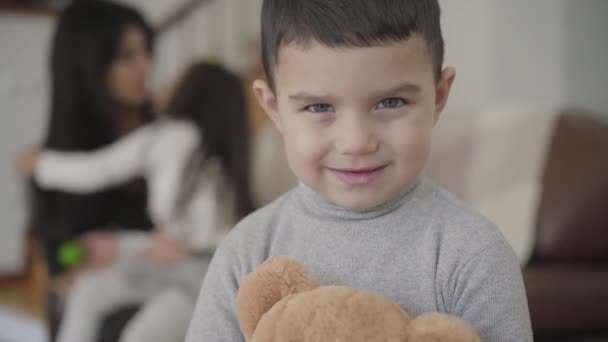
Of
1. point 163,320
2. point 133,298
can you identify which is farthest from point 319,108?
point 133,298

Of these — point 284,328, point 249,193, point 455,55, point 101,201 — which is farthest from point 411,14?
point 455,55

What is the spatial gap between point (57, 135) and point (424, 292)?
1674 mm

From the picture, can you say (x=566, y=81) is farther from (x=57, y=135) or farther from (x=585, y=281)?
(x=57, y=135)

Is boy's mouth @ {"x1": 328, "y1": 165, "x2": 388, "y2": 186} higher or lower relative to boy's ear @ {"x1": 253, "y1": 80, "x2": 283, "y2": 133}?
lower

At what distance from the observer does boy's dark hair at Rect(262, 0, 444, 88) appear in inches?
24.9

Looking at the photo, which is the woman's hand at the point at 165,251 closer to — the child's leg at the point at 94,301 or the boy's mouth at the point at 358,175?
the child's leg at the point at 94,301

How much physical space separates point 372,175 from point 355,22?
0.14 meters

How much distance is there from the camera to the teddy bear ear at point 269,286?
0.64 m

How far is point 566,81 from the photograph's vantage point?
2076 mm

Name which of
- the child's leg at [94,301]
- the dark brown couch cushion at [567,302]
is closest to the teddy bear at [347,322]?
the dark brown couch cushion at [567,302]

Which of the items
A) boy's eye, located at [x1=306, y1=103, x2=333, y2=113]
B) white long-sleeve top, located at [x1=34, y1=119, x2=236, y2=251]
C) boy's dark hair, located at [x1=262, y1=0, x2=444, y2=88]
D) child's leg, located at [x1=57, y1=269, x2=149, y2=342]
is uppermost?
boy's dark hair, located at [x1=262, y1=0, x2=444, y2=88]

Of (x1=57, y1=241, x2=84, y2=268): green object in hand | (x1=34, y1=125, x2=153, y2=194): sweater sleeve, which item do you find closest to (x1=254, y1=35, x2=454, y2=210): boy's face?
(x1=34, y1=125, x2=153, y2=194): sweater sleeve

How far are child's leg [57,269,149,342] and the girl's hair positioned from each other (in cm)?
26

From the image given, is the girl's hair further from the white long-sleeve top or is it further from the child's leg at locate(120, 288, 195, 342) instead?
the child's leg at locate(120, 288, 195, 342)
